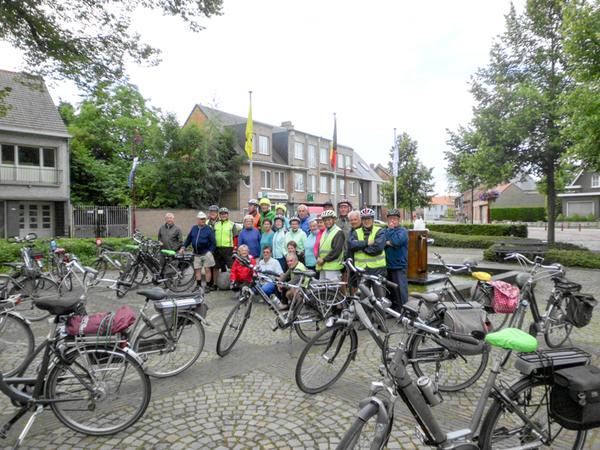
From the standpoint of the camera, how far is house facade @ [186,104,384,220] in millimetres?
33719

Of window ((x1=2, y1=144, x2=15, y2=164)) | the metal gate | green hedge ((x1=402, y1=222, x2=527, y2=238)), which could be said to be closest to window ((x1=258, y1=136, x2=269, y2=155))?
the metal gate

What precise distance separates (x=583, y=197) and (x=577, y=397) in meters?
59.5

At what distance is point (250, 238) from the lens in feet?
29.5

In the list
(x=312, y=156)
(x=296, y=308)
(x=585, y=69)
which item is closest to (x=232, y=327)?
(x=296, y=308)

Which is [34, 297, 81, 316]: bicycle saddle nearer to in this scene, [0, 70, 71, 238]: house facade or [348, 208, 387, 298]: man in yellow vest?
[348, 208, 387, 298]: man in yellow vest

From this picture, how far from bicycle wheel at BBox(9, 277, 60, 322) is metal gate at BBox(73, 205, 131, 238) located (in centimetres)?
1532

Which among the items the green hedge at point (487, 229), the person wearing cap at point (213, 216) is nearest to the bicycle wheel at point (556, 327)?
the person wearing cap at point (213, 216)

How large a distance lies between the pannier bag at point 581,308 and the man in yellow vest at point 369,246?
8.10 feet

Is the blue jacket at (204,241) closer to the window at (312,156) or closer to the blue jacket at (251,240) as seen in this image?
the blue jacket at (251,240)

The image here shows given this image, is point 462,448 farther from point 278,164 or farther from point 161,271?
point 278,164

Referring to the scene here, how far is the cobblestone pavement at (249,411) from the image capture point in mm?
3217

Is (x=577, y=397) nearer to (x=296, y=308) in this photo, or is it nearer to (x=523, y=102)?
(x=296, y=308)

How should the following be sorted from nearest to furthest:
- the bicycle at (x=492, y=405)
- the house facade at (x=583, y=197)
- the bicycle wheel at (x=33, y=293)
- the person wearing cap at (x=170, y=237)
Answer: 1. the bicycle at (x=492, y=405)
2. the bicycle wheel at (x=33, y=293)
3. the person wearing cap at (x=170, y=237)
4. the house facade at (x=583, y=197)

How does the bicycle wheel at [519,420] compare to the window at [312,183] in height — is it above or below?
below
